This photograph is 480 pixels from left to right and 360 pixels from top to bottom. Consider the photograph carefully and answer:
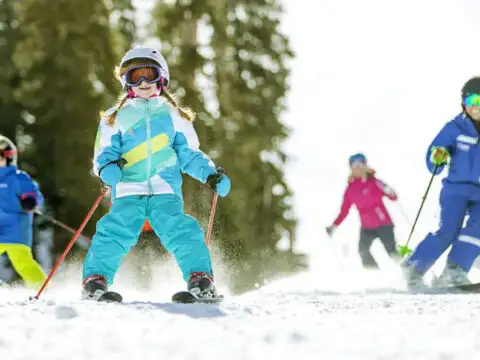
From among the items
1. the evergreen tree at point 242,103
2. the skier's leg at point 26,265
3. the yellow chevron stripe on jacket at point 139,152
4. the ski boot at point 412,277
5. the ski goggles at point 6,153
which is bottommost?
the ski boot at point 412,277

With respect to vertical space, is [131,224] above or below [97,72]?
below

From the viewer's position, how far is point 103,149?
17.9 ft

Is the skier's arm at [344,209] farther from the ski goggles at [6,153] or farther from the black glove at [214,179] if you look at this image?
the black glove at [214,179]

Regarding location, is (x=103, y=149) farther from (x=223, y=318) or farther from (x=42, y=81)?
(x=42, y=81)

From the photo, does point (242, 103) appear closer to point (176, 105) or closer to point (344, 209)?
point (344, 209)

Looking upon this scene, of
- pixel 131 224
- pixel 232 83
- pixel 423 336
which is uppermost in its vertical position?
pixel 232 83

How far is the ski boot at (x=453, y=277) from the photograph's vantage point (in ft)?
22.5

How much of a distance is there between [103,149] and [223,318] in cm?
220

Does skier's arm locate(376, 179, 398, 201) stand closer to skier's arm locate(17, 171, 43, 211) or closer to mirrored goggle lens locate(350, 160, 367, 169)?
mirrored goggle lens locate(350, 160, 367, 169)

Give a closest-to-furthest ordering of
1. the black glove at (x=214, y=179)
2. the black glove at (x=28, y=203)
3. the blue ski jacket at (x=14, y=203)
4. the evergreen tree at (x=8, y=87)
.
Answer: the black glove at (x=214, y=179) < the black glove at (x=28, y=203) < the blue ski jacket at (x=14, y=203) < the evergreen tree at (x=8, y=87)

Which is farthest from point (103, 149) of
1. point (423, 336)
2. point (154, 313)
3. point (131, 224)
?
point (423, 336)

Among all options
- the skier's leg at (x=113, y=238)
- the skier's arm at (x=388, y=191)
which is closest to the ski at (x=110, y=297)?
the skier's leg at (x=113, y=238)

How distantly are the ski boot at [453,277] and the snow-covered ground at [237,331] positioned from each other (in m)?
2.56

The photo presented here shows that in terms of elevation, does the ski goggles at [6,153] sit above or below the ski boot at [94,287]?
above
